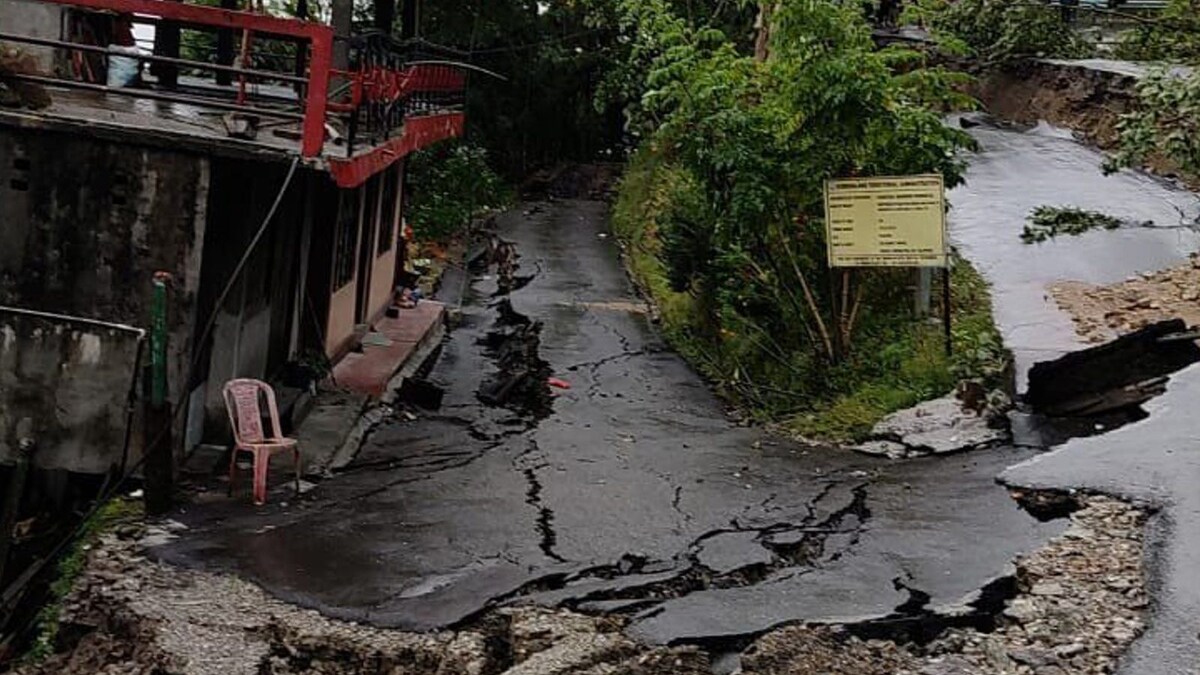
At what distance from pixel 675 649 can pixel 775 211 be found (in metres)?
7.34

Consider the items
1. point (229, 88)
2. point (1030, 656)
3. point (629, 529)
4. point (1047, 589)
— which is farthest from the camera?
point (229, 88)

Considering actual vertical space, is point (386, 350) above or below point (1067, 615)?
below

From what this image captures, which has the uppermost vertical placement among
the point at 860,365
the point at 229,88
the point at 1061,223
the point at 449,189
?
the point at 229,88

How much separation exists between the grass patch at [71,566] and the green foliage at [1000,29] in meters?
8.53

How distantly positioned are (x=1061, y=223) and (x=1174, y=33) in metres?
4.86

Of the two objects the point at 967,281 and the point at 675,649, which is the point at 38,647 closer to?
the point at 675,649

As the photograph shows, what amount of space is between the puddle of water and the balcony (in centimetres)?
643

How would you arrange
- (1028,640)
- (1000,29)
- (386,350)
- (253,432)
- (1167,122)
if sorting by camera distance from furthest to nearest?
(1000,29)
(386,350)
(1167,122)
(253,432)
(1028,640)

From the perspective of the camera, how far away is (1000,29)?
80.2ft

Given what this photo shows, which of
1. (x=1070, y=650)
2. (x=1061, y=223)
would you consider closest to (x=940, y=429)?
(x=1070, y=650)

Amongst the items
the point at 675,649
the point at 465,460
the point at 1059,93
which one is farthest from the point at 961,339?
the point at 1059,93

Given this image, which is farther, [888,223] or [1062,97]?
[1062,97]

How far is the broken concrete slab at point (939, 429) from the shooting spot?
1006 cm

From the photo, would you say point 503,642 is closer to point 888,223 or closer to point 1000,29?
point 888,223
